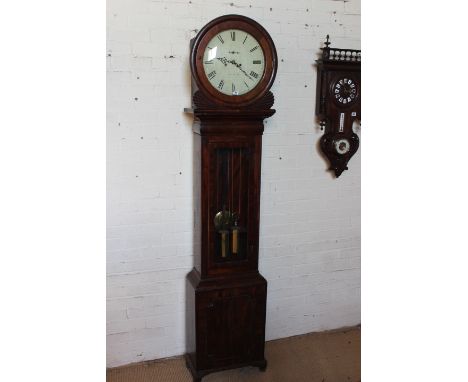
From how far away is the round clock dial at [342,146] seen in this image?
8.80 feet

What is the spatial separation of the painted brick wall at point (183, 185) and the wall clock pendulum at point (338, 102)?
0.18 ft

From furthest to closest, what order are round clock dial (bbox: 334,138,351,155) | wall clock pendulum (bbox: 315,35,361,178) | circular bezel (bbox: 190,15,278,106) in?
round clock dial (bbox: 334,138,351,155), wall clock pendulum (bbox: 315,35,361,178), circular bezel (bbox: 190,15,278,106)

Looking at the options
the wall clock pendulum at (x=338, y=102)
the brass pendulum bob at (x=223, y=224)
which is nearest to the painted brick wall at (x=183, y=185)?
the wall clock pendulum at (x=338, y=102)

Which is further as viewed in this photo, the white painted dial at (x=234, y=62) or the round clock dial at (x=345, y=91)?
the round clock dial at (x=345, y=91)

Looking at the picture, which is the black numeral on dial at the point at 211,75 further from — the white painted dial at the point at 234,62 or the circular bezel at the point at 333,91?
the circular bezel at the point at 333,91

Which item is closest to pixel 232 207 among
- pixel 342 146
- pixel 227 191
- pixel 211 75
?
pixel 227 191

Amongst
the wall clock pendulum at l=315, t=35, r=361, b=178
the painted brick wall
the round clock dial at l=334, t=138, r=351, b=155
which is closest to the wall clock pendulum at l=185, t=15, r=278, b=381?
the painted brick wall

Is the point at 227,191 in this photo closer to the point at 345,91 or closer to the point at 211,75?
the point at 211,75

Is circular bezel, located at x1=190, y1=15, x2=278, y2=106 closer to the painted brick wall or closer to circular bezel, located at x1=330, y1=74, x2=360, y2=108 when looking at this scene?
the painted brick wall

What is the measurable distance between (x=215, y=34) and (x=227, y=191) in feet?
2.38

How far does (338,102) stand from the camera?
262 centimetres

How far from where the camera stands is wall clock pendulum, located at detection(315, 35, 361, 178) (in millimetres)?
2564
